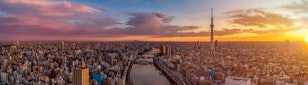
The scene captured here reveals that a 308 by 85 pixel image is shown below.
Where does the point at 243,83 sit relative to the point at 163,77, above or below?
above

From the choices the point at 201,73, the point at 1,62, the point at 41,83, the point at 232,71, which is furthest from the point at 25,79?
the point at 232,71

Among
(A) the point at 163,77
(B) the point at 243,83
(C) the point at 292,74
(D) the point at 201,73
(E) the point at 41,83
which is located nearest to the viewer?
(B) the point at 243,83

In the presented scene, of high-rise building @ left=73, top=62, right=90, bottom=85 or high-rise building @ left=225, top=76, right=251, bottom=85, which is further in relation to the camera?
high-rise building @ left=73, top=62, right=90, bottom=85

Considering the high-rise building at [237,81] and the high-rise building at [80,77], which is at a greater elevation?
the high-rise building at [237,81]

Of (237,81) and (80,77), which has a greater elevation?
(237,81)

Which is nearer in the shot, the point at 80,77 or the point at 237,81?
the point at 237,81

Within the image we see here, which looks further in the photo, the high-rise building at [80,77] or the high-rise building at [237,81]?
the high-rise building at [80,77]

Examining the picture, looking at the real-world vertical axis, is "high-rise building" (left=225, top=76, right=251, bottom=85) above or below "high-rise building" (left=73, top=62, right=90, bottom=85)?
above

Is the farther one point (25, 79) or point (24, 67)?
point (24, 67)

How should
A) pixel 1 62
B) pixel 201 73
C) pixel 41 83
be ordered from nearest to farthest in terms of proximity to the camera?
pixel 41 83 → pixel 201 73 → pixel 1 62

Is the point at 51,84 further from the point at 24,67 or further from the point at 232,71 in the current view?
the point at 232,71

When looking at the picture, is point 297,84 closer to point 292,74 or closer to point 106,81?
point 292,74
